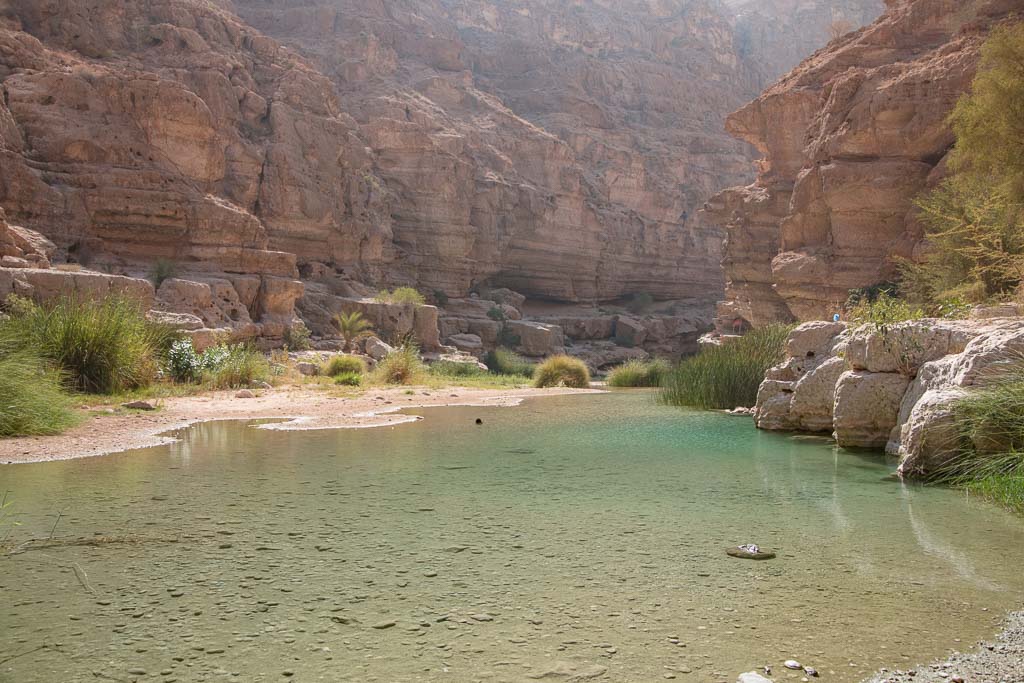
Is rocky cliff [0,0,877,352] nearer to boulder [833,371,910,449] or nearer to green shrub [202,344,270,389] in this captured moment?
green shrub [202,344,270,389]

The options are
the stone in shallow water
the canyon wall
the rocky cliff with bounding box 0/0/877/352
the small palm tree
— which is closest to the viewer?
the stone in shallow water

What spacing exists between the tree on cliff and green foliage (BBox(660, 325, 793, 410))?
117 inches

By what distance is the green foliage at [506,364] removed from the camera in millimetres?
28328

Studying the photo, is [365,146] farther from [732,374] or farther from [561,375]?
[732,374]

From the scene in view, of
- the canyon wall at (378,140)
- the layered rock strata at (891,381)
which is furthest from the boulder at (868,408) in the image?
the canyon wall at (378,140)

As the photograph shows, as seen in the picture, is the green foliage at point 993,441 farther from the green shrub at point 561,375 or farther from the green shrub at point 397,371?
the green shrub at point 561,375

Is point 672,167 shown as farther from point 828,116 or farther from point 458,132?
point 828,116

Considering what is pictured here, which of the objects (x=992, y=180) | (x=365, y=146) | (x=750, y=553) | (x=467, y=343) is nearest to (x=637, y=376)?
(x=992, y=180)

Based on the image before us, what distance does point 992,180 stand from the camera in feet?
50.2

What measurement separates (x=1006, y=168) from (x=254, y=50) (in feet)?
94.8

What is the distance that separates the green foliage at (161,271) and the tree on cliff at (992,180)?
1913 cm

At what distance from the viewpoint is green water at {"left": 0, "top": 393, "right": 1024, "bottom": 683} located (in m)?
2.74

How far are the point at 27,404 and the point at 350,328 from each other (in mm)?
17848

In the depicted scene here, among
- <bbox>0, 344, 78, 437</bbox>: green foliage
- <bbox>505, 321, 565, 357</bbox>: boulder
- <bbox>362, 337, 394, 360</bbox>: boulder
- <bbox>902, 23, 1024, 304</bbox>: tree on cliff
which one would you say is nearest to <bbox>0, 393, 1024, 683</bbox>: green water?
<bbox>0, 344, 78, 437</bbox>: green foliage
